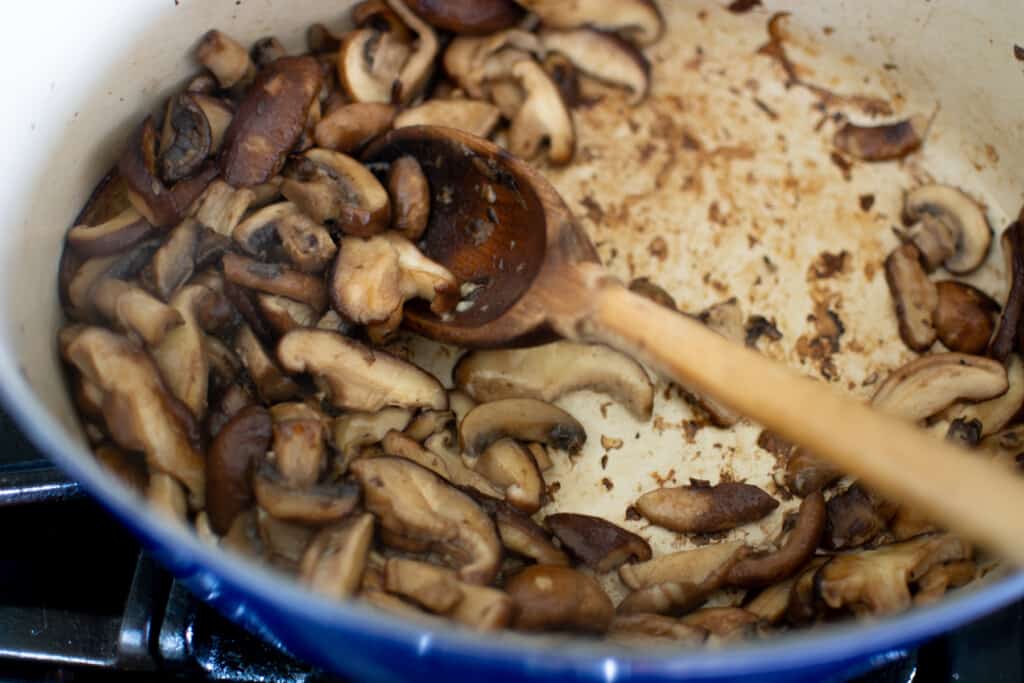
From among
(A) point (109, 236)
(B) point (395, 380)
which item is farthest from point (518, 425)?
(A) point (109, 236)

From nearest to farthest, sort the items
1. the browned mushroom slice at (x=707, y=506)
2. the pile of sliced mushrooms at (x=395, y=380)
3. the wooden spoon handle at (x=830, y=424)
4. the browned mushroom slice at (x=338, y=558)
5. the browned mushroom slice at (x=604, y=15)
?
the wooden spoon handle at (x=830, y=424) → the browned mushroom slice at (x=338, y=558) → the pile of sliced mushrooms at (x=395, y=380) → the browned mushroom slice at (x=707, y=506) → the browned mushroom slice at (x=604, y=15)

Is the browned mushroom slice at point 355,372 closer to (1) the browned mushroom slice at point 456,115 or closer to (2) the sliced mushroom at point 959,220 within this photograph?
(1) the browned mushroom slice at point 456,115

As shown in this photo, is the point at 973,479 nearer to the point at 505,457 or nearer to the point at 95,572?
the point at 505,457

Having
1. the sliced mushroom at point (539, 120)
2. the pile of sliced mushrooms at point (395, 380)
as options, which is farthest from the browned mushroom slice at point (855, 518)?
the sliced mushroom at point (539, 120)

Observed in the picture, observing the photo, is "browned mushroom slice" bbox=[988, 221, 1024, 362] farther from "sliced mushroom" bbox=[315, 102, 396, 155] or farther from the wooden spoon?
"sliced mushroom" bbox=[315, 102, 396, 155]

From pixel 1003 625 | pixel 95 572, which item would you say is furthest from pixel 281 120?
pixel 1003 625
